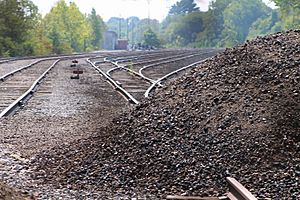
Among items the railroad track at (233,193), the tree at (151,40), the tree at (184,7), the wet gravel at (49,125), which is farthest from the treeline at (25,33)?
the tree at (184,7)

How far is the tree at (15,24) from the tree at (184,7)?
197 ft

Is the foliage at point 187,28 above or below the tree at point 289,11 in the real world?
below

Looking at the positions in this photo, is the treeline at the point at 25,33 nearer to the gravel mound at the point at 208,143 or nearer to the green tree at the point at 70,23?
the green tree at the point at 70,23

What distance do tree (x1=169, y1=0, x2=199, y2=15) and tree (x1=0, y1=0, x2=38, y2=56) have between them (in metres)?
60.0

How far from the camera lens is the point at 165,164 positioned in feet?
18.7

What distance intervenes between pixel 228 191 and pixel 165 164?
0.98 meters

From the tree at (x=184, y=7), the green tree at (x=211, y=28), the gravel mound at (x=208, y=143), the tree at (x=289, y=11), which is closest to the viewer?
the gravel mound at (x=208, y=143)

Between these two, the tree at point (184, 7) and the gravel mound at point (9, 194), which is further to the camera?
the tree at point (184, 7)

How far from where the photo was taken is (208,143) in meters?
5.91

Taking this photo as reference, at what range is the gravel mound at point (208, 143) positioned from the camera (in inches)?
205

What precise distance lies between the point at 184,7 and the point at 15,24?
64.8 metres

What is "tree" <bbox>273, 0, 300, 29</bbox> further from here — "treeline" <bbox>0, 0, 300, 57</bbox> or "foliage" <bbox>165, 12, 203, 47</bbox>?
"foliage" <bbox>165, 12, 203, 47</bbox>

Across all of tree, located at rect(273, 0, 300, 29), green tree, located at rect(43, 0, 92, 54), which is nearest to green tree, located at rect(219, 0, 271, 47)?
green tree, located at rect(43, 0, 92, 54)

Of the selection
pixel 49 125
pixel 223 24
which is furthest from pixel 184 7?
pixel 49 125
